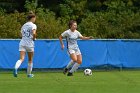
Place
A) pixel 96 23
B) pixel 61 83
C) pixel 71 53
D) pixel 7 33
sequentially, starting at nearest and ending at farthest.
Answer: pixel 61 83 < pixel 71 53 < pixel 7 33 < pixel 96 23

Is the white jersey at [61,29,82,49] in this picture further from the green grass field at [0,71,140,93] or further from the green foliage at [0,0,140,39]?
the green foliage at [0,0,140,39]

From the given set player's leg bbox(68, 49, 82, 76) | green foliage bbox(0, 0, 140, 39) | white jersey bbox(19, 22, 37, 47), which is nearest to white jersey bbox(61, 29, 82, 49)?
player's leg bbox(68, 49, 82, 76)

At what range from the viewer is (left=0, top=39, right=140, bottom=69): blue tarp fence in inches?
904

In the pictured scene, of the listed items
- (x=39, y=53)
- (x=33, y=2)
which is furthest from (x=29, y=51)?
(x=33, y=2)

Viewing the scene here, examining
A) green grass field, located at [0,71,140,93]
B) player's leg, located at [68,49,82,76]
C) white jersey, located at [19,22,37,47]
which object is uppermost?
white jersey, located at [19,22,37,47]

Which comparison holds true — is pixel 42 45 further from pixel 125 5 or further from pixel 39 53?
pixel 125 5

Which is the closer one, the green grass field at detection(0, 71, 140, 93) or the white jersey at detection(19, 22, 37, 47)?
the green grass field at detection(0, 71, 140, 93)

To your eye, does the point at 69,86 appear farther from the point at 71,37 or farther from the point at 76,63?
the point at 71,37

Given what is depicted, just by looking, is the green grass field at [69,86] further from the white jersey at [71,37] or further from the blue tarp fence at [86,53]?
the blue tarp fence at [86,53]

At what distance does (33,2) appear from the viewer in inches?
1708

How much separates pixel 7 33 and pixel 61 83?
15.4 m

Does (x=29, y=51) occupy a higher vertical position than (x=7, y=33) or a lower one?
higher

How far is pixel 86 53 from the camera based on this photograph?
24.0 meters

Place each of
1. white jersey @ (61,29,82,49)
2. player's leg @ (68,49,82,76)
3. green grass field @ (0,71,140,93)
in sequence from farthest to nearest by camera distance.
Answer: white jersey @ (61,29,82,49) → player's leg @ (68,49,82,76) → green grass field @ (0,71,140,93)
